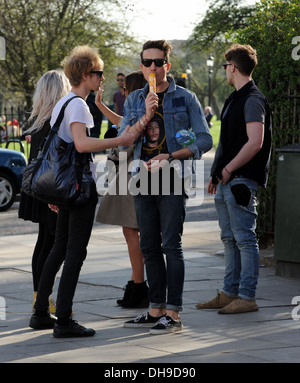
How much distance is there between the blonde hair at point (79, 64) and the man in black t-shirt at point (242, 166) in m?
1.24

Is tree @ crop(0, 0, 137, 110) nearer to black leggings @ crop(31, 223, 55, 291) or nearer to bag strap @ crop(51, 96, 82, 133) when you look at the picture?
black leggings @ crop(31, 223, 55, 291)

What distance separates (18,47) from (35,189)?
27.0 m

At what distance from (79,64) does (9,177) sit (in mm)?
9369

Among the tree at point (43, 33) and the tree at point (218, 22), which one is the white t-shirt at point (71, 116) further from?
the tree at point (218, 22)

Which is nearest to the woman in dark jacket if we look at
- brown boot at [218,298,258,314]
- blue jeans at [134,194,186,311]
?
blue jeans at [134,194,186,311]

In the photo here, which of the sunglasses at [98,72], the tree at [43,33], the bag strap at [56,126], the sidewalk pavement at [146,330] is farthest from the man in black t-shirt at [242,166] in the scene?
the tree at [43,33]

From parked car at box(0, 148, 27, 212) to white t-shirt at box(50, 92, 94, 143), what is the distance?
932 centimetres

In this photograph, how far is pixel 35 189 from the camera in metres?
5.70

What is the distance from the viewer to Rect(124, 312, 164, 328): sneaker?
5.99 m

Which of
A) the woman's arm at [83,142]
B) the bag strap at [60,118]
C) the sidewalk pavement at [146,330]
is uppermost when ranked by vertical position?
the bag strap at [60,118]

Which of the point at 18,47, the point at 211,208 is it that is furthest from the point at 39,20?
the point at 211,208

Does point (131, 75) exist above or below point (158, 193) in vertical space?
above

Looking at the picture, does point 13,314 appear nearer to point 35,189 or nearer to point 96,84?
point 35,189

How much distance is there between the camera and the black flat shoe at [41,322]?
5.98 metres
